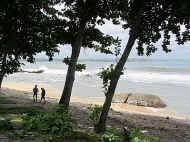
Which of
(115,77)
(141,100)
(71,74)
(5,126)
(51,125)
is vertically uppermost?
(115,77)

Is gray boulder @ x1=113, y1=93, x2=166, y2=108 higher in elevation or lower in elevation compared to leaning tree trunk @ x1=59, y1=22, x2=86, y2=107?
lower

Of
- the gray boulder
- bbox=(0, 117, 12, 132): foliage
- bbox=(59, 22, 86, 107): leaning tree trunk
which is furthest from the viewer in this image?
the gray boulder

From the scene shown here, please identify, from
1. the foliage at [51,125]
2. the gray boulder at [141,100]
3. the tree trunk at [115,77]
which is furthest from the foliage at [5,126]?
the gray boulder at [141,100]

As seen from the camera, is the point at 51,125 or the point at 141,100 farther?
the point at 141,100

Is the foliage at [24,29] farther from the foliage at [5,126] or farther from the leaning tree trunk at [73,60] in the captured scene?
the foliage at [5,126]

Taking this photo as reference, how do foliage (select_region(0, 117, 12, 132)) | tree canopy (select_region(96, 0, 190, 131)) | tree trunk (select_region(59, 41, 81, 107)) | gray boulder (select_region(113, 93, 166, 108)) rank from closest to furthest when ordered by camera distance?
foliage (select_region(0, 117, 12, 132)) → tree canopy (select_region(96, 0, 190, 131)) → tree trunk (select_region(59, 41, 81, 107)) → gray boulder (select_region(113, 93, 166, 108))

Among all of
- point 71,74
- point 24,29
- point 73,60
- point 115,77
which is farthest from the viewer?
point 71,74

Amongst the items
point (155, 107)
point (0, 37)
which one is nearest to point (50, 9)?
point (0, 37)

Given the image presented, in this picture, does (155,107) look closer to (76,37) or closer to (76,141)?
(76,37)

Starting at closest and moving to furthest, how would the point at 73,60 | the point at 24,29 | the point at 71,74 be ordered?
the point at 24,29
the point at 73,60
the point at 71,74

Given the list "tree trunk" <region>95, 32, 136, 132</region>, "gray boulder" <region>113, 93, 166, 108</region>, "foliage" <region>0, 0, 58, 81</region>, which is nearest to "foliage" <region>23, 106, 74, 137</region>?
"tree trunk" <region>95, 32, 136, 132</region>

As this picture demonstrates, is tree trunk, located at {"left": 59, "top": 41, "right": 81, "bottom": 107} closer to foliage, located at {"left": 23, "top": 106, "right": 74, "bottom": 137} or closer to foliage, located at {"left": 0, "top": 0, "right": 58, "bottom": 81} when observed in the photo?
foliage, located at {"left": 0, "top": 0, "right": 58, "bottom": 81}

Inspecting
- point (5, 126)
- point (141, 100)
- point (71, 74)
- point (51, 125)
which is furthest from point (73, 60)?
point (141, 100)

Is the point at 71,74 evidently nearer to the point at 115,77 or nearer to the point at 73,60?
the point at 73,60
